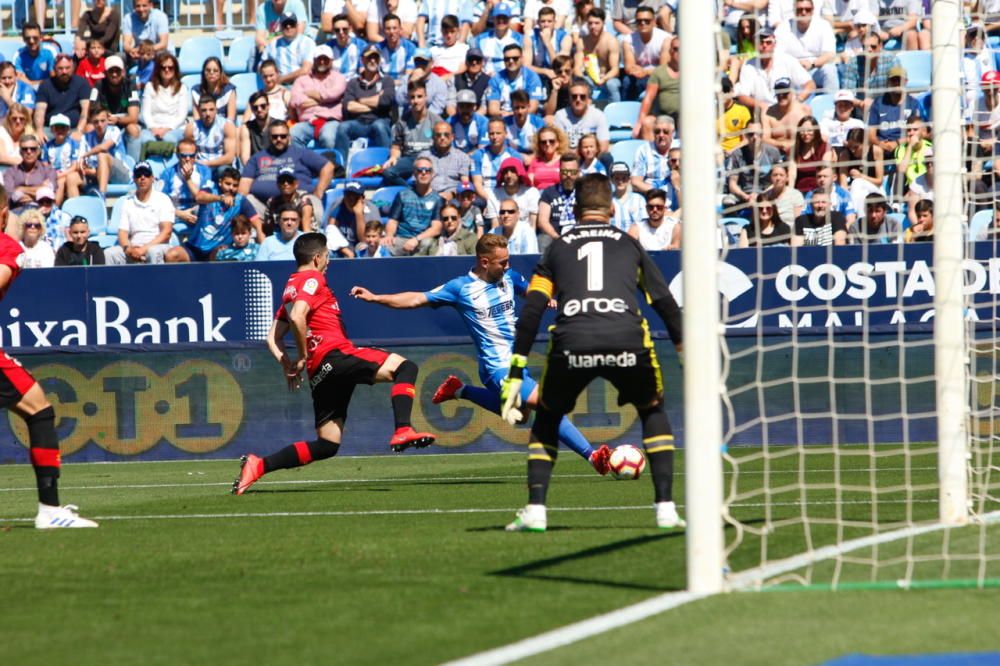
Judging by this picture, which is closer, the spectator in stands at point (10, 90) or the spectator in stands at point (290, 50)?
the spectator in stands at point (10, 90)

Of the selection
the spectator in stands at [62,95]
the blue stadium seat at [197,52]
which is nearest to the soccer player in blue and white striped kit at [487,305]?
the spectator in stands at [62,95]

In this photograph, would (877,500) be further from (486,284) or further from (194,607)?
(194,607)

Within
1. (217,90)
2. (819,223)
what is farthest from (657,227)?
(217,90)

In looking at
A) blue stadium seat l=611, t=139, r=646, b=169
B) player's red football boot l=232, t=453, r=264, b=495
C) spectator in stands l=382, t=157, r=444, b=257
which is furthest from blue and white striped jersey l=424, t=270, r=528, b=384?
blue stadium seat l=611, t=139, r=646, b=169

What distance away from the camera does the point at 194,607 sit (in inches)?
251

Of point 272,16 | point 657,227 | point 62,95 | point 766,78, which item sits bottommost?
point 657,227

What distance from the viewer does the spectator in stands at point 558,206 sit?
18.6 metres

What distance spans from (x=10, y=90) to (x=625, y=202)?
9576 millimetres

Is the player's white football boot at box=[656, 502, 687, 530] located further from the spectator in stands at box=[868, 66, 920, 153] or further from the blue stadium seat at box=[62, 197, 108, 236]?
the blue stadium seat at box=[62, 197, 108, 236]

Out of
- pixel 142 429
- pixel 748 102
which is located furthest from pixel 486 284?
pixel 142 429

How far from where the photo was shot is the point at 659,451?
8.54m

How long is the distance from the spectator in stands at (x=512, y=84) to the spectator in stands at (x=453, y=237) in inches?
110

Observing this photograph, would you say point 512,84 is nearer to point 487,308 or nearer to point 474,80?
point 474,80

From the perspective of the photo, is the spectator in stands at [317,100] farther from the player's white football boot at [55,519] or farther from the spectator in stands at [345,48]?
the player's white football boot at [55,519]
